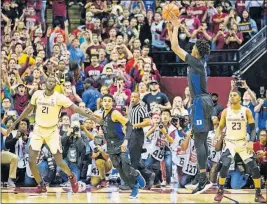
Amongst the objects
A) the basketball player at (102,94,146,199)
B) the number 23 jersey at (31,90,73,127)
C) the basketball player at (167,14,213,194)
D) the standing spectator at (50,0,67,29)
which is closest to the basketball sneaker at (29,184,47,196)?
the number 23 jersey at (31,90,73,127)

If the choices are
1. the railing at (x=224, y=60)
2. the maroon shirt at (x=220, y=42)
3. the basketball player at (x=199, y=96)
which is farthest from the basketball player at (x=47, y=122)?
the maroon shirt at (x=220, y=42)

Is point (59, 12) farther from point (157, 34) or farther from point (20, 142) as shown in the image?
point (20, 142)

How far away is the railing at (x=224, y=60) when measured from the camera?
16.1 metres

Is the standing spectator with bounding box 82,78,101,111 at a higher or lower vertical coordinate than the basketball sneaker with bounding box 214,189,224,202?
higher

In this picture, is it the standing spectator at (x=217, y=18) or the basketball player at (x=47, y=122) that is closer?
the basketball player at (x=47, y=122)

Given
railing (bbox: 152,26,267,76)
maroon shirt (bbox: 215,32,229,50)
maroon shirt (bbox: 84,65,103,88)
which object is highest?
maroon shirt (bbox: 215,32,229,50)

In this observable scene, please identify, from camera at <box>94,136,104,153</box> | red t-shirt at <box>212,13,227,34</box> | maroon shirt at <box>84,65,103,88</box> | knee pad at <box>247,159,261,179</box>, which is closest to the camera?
knee pad at <box>247,159,261,179</box>

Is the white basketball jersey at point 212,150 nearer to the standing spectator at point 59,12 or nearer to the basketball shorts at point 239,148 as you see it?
the basketball shorts at point 239,148

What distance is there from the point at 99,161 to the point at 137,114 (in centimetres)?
101

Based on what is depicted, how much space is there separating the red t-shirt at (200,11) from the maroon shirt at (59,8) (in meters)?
2.86

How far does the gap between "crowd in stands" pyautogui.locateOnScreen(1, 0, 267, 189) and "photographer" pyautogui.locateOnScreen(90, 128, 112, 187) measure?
0.7 inches

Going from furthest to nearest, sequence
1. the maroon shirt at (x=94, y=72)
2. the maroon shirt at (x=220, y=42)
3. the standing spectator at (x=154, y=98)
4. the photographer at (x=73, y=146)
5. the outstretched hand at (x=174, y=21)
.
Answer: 1. the maroon shirt at (x=220, y=42)
2. the maroon shirt at (x=94, y=72)
3. the standing spectator at (x=154, y=98)
4. the photographer at (x=73, y=146)
5. the outstretched hand at (x=174, y=21)

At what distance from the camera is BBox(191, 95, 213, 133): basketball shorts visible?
465 inches

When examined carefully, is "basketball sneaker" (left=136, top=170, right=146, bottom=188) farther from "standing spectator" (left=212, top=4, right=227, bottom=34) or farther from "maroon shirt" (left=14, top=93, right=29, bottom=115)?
"standing spectator" (left=212, top=4, right=227, bottom=34)
